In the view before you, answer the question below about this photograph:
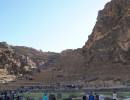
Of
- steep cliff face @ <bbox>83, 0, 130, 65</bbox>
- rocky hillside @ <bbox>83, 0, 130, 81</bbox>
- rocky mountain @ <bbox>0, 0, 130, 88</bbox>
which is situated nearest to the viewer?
rocky mountain @ <bbox>0, 0, 130, 88</bbox>

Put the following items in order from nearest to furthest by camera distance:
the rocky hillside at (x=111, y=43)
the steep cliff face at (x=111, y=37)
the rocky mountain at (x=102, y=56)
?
the rocky mountain at (x=102, y=56), the rocky hillside at (x=111, y=43), the steep cliff face at (x=111, y=37)

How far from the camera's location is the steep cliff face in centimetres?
8144

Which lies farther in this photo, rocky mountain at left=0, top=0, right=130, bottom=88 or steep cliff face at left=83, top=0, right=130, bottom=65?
steep cliff face at left=83, top=0, right=130, bottom=65

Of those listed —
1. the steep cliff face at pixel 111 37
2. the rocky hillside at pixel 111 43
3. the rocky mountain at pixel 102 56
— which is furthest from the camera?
the steep cliff face at pixel 111 37

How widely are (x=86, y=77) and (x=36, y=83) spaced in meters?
11.7

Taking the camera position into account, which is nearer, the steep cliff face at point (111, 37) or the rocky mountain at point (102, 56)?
the rocky mountain at point (102, 56)

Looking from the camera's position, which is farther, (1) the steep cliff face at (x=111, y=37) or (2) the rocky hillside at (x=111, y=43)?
(1) the steep cliff face at (x=111, y=37)

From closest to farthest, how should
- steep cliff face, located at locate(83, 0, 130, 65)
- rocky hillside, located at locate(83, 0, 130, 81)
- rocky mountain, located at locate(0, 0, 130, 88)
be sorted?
rocky mountain, located at locate(0, 0, 130, 88)
rocky hillside, located at locate(83, 0, 130, 81)
steep cliff face, located at locate(83, 0, 130, 65)

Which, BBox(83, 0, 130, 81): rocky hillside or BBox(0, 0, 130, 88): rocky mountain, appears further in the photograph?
BBox(83, 0, 130, 81): rocky hillside

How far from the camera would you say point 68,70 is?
8738cm

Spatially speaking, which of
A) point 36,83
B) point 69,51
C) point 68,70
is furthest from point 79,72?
point 69,51

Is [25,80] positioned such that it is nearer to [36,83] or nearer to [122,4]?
[36,83]

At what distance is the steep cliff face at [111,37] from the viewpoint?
8144cm

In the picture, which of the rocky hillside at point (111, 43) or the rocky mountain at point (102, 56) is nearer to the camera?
the rocky mountain at point (102, 56)
